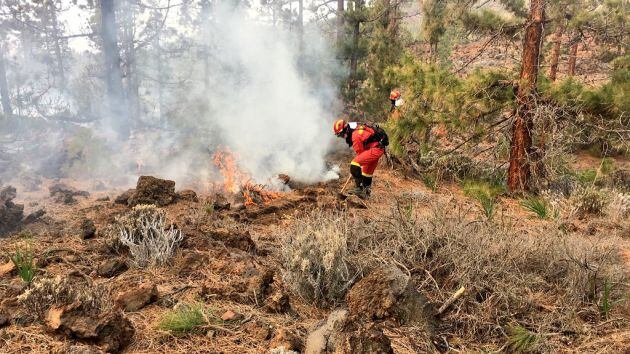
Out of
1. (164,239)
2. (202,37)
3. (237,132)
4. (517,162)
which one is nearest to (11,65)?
(202,37)

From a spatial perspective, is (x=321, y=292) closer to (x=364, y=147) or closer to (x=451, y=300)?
(x=451, y=300)

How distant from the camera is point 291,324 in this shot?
2.94 metres

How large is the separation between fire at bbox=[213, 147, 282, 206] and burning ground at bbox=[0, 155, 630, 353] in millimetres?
2932

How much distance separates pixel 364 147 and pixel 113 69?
11.6 metres

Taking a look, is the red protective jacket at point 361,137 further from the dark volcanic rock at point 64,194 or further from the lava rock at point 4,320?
the dark volcanic rock at point 64,194

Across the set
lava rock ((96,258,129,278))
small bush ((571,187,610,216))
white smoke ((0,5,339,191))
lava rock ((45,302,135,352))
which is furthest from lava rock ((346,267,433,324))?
white smoke ((0,5,339,191))

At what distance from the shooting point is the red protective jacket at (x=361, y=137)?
309 inches

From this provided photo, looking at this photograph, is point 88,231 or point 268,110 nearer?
point 88,231

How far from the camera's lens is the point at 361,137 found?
7832mm

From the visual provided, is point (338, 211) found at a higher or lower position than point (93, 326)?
lower

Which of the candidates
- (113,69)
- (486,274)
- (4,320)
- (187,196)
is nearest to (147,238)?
(4,320)

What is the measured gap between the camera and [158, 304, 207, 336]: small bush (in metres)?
2.75

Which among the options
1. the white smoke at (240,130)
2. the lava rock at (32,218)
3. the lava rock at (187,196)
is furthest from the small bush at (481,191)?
the lava rock at (32,218)

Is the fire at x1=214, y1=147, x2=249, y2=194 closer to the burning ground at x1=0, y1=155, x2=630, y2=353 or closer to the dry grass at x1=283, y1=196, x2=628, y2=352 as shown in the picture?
the burning ground at x1=0, y1=155, x2=630, y2=353
